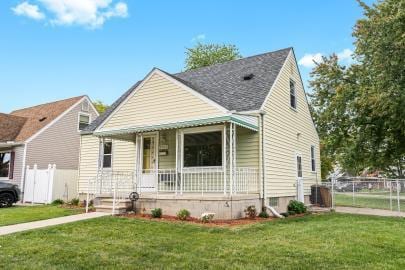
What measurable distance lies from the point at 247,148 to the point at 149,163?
157 inches

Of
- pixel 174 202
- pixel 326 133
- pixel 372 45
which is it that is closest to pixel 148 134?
pixel 174 202

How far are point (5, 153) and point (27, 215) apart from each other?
10.9 m

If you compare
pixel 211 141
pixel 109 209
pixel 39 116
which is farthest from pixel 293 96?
pixel 39 116

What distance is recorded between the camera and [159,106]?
39.9ft

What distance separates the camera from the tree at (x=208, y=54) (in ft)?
108

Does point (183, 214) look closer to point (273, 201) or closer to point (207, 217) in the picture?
point (207, 217)

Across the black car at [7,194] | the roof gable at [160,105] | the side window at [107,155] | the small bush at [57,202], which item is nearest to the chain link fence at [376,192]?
the roof gable at [160,105]

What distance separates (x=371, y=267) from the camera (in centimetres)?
489

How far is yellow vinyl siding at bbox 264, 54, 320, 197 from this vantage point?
38.8ft

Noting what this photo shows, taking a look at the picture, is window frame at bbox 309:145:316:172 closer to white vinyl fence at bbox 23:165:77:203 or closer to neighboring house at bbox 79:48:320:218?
neighboring house at bbox 79:48:320:218

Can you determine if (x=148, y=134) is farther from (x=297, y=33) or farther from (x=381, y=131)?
(x=381, y=131)

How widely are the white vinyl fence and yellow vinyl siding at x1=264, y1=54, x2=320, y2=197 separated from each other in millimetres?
10646

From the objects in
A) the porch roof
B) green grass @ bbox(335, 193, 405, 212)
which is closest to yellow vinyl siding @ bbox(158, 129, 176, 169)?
the porch roof

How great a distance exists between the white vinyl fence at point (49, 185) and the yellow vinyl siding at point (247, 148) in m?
9.81
